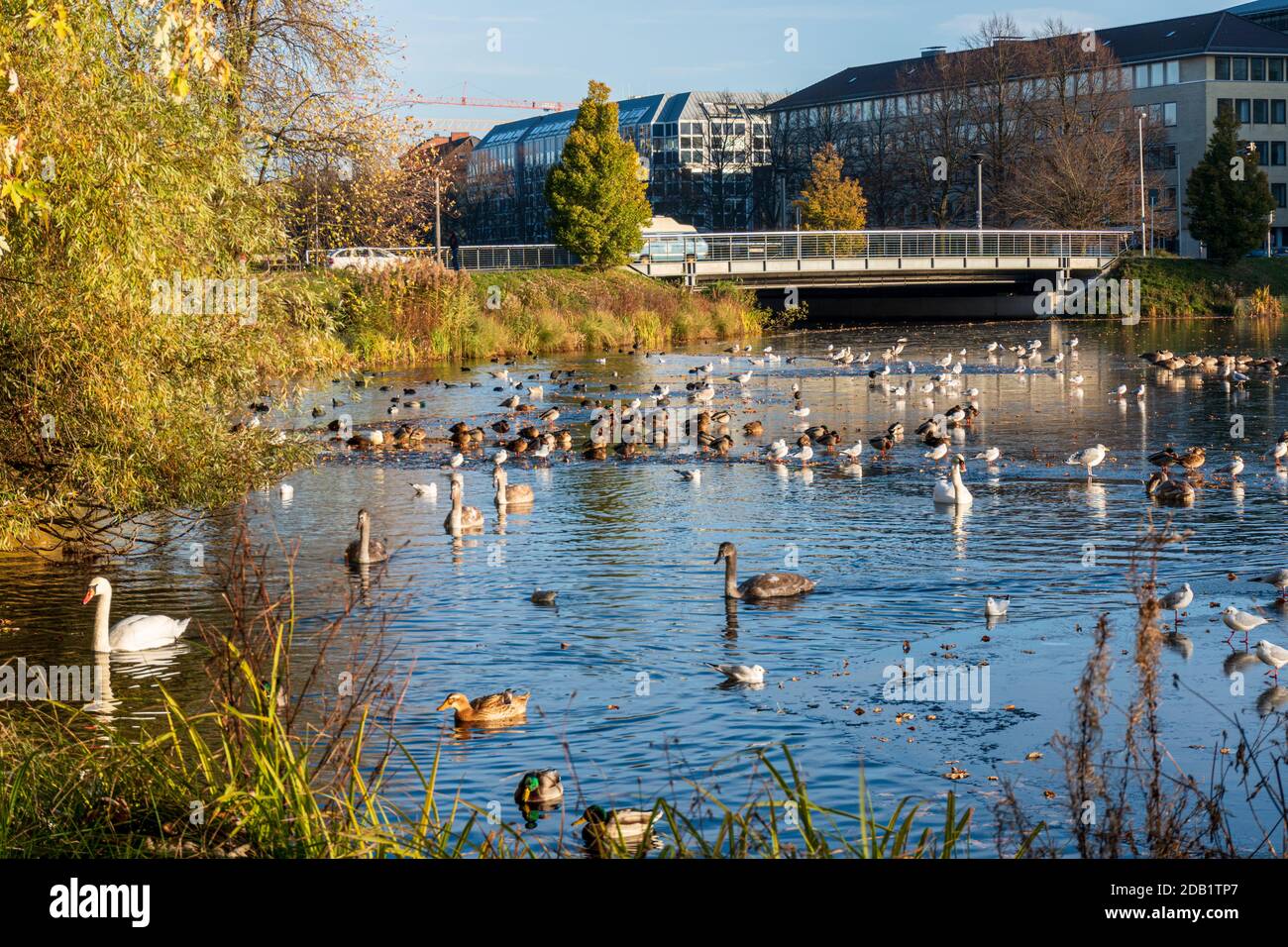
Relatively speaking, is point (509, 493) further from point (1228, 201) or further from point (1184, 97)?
point (1184, 97)

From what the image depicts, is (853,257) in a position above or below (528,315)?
above

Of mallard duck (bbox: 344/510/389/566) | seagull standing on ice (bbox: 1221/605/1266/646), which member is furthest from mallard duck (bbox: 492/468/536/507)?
seagull standing on ice (bbox: 1221/605/1266/646)

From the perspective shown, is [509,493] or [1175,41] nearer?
[509,493]

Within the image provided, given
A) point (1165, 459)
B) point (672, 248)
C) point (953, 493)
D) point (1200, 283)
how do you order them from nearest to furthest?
point (953, 493)
point (1165, 459)
point (672, 248)
point (1200, 283)

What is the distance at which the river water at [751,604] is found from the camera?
1091 centimetres

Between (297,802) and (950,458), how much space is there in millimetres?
20526

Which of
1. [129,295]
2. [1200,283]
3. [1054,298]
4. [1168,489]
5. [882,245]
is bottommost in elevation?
[1168,489]

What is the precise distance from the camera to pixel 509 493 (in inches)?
877

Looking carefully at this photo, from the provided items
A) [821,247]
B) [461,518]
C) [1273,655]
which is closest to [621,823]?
[1273,655]

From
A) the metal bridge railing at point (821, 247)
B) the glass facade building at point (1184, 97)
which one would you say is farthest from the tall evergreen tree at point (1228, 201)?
the glass facade building at point (1184, 97)

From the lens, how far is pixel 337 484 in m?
24.4

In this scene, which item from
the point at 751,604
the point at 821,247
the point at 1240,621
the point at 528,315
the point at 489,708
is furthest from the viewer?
the point at 821,247

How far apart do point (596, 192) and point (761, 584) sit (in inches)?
2167

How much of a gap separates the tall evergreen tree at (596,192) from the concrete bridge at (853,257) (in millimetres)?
1393
